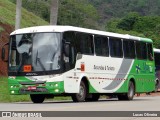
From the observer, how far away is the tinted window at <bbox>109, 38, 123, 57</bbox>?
92.5 ft

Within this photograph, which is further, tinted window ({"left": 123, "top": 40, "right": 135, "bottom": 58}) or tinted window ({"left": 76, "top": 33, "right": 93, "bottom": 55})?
tinted window ({"left": 123, "top": 40, "right": 135, "bottom": 58})

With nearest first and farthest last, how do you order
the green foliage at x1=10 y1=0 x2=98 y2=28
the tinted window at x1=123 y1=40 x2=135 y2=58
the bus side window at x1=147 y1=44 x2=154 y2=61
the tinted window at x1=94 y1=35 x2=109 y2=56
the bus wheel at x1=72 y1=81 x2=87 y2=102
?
the bus wheel at x1=72 y1=81 x2=87 y2=102 → the tinted window at x1=94 y1=35 x2=109 y2=56 → the tinted window at x1=123 y1=40 x2=135 y2=58 → the bus side window at x1=147 y1=44 x2=154 y2=61 → the green foliage at x1=10 y1=0 x2=98 y2=28

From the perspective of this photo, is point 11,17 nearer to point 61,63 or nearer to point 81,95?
point 81,95

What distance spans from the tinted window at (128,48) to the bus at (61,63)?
48.7 inches

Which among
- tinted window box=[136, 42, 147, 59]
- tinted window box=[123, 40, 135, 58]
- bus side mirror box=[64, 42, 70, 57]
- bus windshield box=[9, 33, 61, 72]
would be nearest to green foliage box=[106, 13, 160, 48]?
tinted window box=[136, 42, 147, 59]

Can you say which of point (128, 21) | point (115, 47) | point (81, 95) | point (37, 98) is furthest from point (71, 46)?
point (128, 21)

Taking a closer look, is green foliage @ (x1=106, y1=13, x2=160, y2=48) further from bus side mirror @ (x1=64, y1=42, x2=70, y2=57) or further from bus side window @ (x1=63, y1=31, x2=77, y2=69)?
bus side mirror @ (x1=64, y1=42, x2=70, y2=57)

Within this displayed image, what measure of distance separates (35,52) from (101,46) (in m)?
4.24

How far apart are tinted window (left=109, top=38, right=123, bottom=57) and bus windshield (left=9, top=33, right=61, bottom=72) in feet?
15.7

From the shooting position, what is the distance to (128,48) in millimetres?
30016

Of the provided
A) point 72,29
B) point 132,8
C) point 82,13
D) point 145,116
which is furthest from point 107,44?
point 132,8

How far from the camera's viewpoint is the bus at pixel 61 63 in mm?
24000

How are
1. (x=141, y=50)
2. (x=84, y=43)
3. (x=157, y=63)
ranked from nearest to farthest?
(x=84, y=43) → (x=141, y=50) → (x=157, y=63)

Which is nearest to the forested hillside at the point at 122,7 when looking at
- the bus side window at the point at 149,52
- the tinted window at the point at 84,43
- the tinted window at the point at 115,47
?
the bus side window at the point at 149,52
